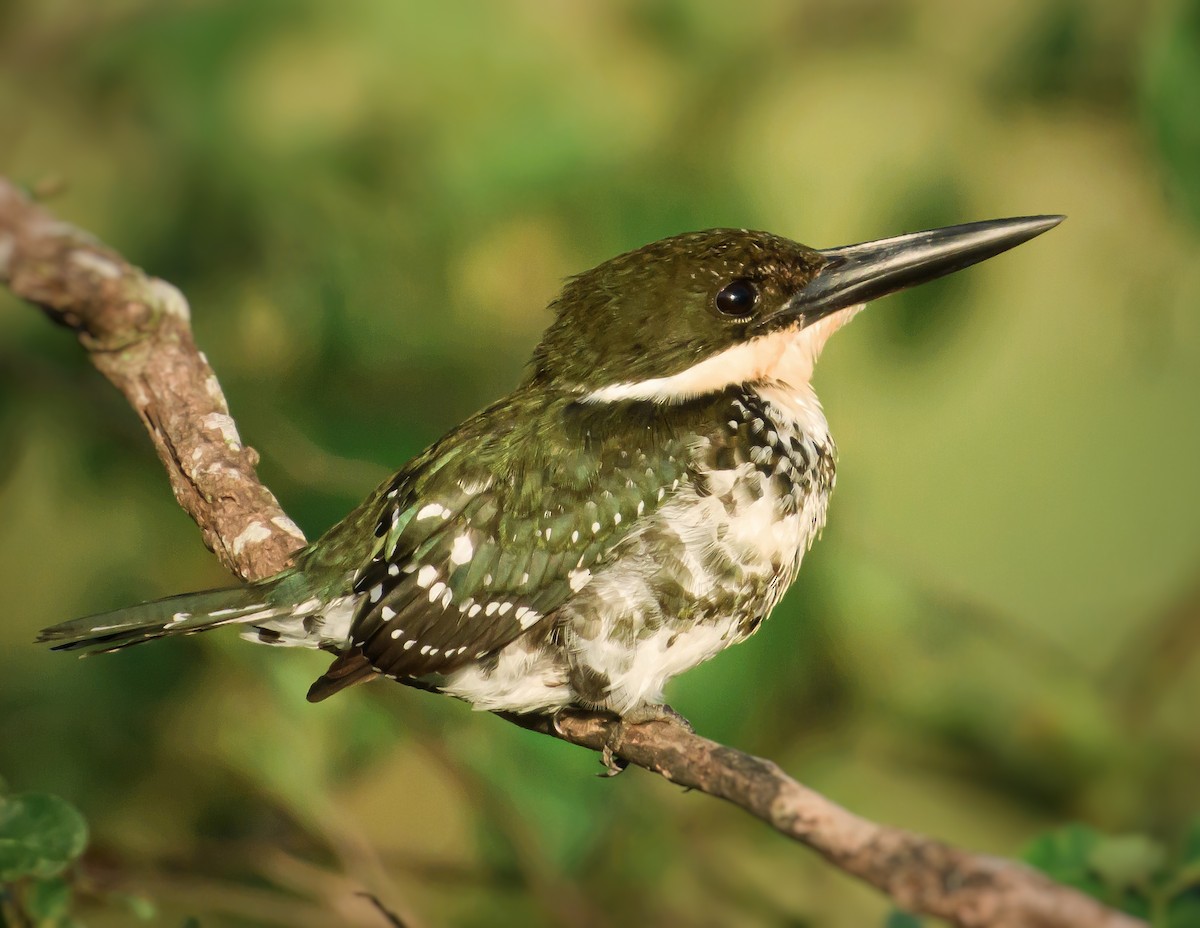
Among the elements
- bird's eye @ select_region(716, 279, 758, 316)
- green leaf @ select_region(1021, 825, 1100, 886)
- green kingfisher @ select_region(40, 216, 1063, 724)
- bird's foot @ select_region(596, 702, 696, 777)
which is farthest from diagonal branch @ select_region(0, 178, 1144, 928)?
bird's eye @ select_region(716, 279, 758, 316)

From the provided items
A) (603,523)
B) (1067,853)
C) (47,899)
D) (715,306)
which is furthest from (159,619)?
(1067,853)

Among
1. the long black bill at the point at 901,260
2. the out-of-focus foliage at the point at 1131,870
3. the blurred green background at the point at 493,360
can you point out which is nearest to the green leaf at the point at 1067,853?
the out-of-focus foliage at the point at 1131,870

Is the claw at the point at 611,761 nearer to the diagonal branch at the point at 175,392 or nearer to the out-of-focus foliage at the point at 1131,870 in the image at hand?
the diagonal branch at the point at 175,392

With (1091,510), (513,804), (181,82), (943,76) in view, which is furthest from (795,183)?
(1091,510)

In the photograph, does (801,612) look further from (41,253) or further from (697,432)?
(41,253)

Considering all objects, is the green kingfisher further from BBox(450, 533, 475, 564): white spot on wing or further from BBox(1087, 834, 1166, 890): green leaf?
BBox(1087, 834, 1166, 890): green leaf

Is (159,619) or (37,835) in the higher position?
(159,619)

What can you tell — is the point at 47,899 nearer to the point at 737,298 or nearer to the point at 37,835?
the point at 37,835
